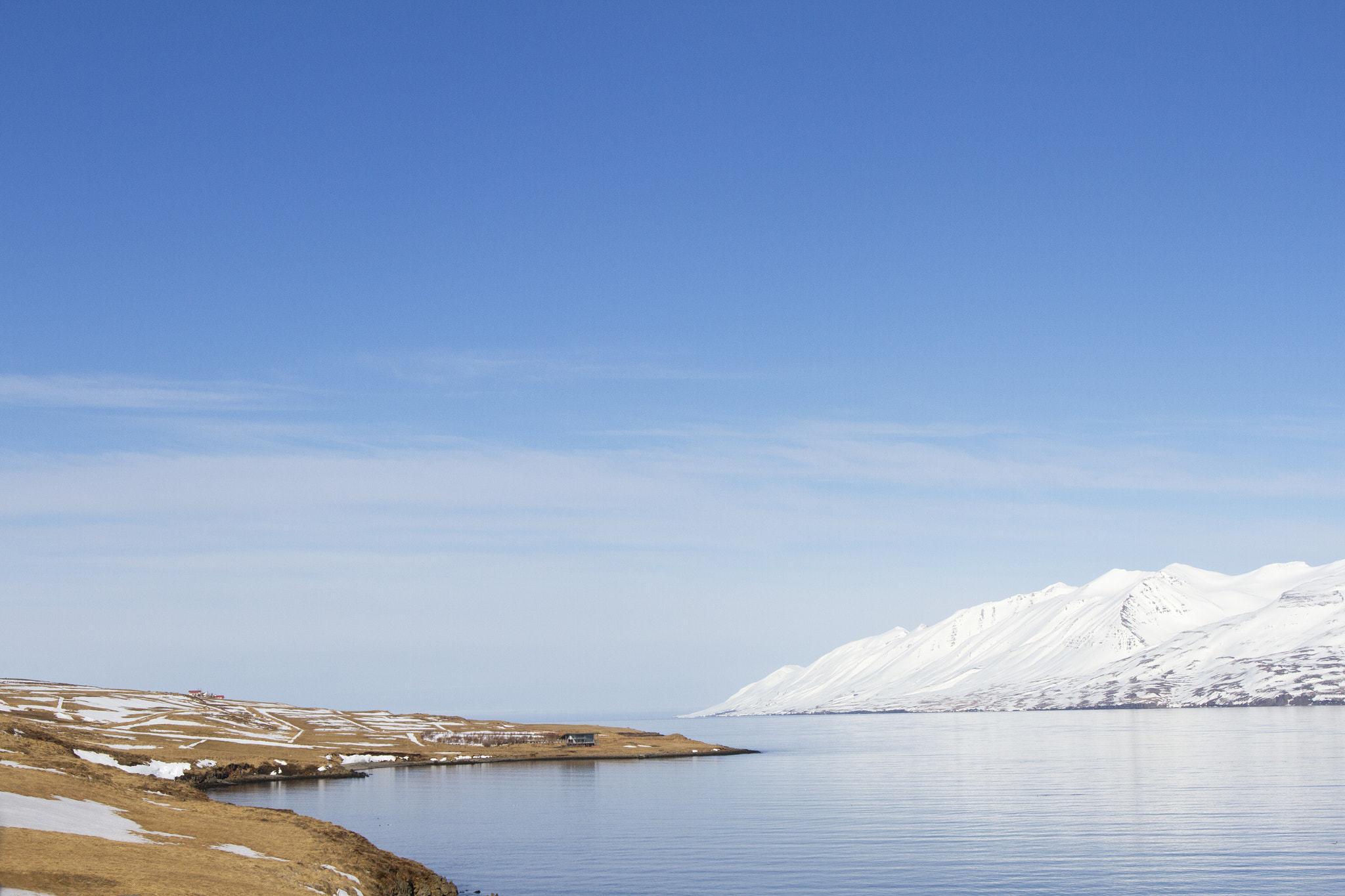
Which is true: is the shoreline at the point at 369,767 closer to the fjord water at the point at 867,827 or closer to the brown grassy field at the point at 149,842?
the fjord water at the point at 867,827

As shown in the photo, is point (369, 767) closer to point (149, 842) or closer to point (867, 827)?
point (867, 827)

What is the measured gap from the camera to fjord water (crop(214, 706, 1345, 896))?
213ft

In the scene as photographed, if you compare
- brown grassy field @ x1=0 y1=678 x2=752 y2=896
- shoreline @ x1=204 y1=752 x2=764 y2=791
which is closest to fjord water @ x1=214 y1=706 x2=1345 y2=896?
shoreline @ x1=204 y1=752 x2=764 y2=791

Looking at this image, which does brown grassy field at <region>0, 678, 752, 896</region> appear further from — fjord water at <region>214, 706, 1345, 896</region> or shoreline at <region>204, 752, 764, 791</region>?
shoreline at <region>204, 752, 764, 791</region>

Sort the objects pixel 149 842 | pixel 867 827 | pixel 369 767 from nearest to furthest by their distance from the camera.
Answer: pixel 149 842
pixel 867 827
pixel 369 767

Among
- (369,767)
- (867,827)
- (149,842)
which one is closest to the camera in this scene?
(149,842)

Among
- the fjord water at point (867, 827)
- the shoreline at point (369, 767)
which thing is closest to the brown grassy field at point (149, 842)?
the fjord water at point (867, 827)

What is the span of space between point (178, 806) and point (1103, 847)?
A: 6027 cm

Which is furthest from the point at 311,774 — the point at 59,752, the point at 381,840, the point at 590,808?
the point at 59,752

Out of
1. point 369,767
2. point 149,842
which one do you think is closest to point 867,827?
point 149,842

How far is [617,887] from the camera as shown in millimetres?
63625

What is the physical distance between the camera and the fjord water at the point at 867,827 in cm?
6506

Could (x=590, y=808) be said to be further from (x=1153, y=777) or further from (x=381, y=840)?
(x=1153, y=777)

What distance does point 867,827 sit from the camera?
90438 mm
